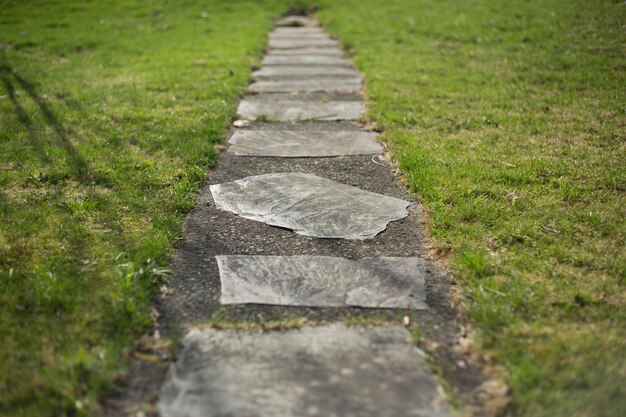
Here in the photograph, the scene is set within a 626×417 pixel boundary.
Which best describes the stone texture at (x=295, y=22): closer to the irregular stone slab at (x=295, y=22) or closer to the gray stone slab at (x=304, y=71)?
the irregular stone slab at (x=295, y=22)

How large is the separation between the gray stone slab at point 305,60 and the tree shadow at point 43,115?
11.4ft

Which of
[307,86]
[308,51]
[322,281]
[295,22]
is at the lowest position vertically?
[322,281]

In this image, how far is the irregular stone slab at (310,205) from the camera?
353 centimetres

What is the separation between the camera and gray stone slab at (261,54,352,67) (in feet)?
27.7

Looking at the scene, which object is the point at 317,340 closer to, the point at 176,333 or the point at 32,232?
the point at 176,333

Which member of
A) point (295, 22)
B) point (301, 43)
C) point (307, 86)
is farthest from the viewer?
point (295, 22)

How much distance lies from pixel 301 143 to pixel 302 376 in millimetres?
3211

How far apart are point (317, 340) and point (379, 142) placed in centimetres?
306

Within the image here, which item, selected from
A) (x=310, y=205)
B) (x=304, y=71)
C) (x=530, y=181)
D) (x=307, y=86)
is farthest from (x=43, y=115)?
(x=530, y=181)

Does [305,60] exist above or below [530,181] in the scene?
above

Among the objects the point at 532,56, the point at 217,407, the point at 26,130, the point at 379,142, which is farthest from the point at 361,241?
the point at 532,56

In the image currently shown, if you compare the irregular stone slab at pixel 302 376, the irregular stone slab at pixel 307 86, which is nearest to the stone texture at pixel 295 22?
the irregular stone slab at pixel 307 86

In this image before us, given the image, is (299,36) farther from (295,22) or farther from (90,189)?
(90,189)

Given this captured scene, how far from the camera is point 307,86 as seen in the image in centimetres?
716
